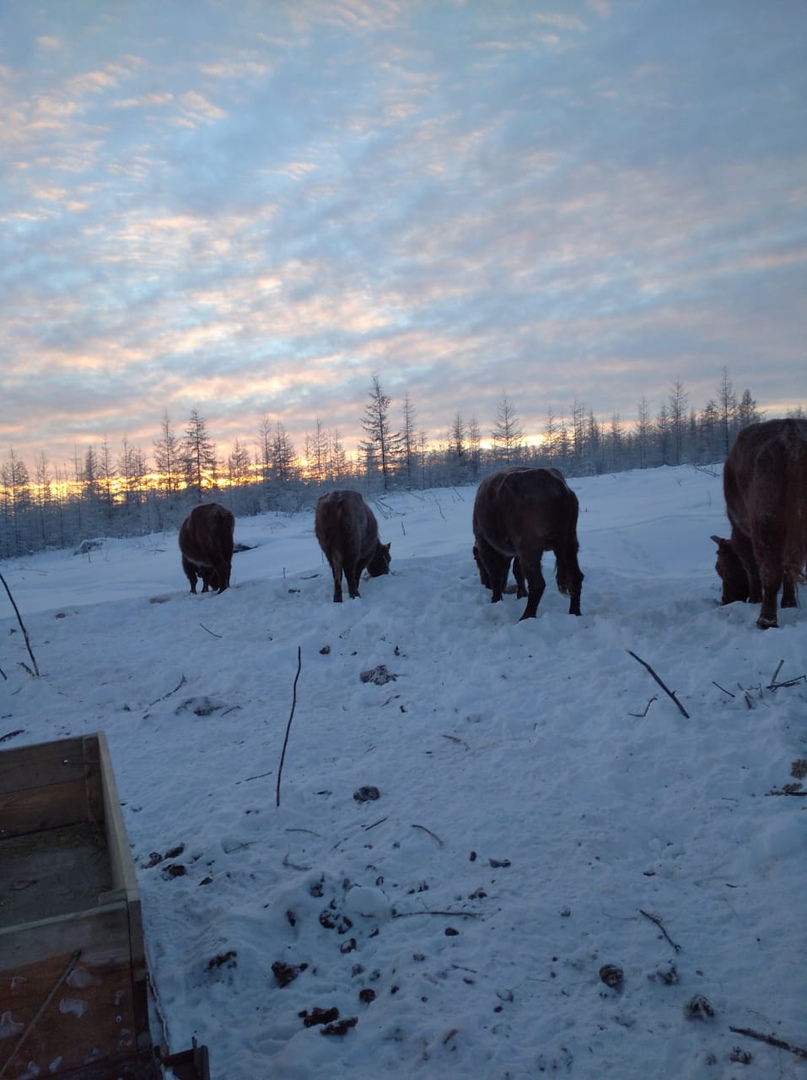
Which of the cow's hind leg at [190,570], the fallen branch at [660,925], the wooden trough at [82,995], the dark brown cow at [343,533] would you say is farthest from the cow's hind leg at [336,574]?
the wooden trough at [82,995]

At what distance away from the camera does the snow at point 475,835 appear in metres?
2.19

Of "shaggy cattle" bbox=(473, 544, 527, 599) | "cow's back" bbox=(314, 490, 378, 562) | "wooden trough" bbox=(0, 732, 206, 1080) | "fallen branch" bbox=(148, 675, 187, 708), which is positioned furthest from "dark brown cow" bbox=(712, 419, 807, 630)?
"fallen branch" bbox=(148, 675, 187, 708)

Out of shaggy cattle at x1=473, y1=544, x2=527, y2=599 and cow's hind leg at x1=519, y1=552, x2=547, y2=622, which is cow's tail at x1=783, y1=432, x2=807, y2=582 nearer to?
cow's hind leg at x1=519, y1=552, x2=547, y2=622

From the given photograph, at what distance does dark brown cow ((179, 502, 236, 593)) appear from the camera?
37.2ft

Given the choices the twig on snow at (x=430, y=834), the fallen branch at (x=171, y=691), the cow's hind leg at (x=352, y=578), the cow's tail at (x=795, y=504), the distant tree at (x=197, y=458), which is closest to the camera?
the twig on snow at (x=430, y=834)

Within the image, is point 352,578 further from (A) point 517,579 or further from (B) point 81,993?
(B) point 81,993

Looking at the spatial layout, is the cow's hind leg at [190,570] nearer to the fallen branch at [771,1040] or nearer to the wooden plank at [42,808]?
the wooden plank at [42,808]

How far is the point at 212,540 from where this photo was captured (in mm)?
11344

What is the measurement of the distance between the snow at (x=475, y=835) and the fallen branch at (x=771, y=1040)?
0.02m

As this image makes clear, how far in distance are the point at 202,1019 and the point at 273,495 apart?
181 ft

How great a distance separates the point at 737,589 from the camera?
659 centimetres

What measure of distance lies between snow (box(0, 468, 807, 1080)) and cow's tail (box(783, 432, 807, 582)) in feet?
1.83

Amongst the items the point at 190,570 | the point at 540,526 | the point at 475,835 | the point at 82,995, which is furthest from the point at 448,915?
the point at 190,570

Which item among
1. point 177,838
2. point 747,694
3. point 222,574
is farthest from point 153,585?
point 747,694
